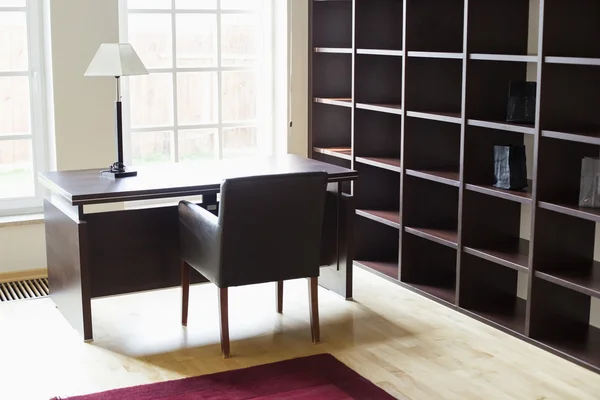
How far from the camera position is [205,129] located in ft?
19.2

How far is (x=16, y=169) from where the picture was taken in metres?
5.35

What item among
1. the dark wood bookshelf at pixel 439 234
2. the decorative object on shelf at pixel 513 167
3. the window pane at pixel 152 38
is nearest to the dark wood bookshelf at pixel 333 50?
the window pane at pixel 152 38

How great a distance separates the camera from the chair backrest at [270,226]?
3793mm

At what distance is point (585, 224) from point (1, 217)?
3.31 m

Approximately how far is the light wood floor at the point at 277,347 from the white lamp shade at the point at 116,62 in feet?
4.06

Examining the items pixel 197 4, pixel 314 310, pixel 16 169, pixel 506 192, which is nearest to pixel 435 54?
pixel 506 192

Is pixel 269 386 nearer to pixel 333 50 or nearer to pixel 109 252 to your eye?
pixel 109 252

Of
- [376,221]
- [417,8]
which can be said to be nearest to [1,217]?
[376,221]

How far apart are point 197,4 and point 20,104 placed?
128cm

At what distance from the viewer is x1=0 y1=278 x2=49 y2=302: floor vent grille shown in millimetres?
4905

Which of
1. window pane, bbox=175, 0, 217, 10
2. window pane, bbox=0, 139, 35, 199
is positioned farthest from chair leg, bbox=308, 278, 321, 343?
window pane, bbox=175, 0, 217, 10

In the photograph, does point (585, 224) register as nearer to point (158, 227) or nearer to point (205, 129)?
point (158, 227)

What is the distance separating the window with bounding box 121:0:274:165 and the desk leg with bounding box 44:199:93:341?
124 centimetres

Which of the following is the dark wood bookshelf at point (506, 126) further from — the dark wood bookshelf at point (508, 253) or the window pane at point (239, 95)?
the window pane at point (239, 95)
